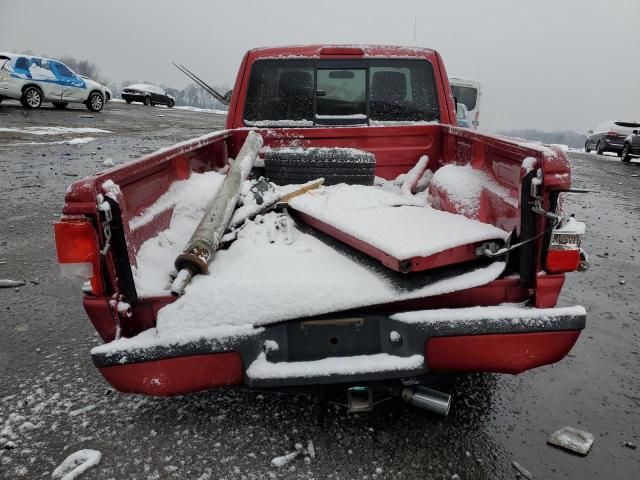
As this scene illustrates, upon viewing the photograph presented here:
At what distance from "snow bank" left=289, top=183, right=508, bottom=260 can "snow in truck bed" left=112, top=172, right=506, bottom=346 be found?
15mm

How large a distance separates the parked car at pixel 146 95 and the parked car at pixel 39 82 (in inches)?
560

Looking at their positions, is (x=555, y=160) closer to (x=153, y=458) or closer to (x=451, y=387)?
(x=451, y=387)

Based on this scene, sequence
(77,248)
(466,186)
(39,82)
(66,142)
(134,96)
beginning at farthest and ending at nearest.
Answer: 1. (134,96)
2. (39,82)
3. (66,142)
4. (466,186)
5. (77,248)

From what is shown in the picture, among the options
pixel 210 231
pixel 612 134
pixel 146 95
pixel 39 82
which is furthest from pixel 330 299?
pixel 146 95

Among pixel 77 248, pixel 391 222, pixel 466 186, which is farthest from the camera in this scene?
pixel 466 186

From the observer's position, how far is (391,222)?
2.51 m

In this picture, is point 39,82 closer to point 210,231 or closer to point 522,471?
point 210,231

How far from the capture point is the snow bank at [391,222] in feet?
→ 7.11

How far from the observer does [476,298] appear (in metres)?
2.25

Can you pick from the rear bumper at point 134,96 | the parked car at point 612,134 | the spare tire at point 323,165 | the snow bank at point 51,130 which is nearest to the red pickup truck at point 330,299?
the spare tire at point 323,165

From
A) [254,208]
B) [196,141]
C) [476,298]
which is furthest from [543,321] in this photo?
[196,141]

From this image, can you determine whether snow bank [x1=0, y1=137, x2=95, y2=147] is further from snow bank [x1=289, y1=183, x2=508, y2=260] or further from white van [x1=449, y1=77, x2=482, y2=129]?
snow bank [x1=289, y1=183, x2=508, y2=260]

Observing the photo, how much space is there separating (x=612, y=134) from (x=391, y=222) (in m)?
22.0

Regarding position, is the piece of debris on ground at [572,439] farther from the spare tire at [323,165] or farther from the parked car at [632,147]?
the parked car at [632,147]
